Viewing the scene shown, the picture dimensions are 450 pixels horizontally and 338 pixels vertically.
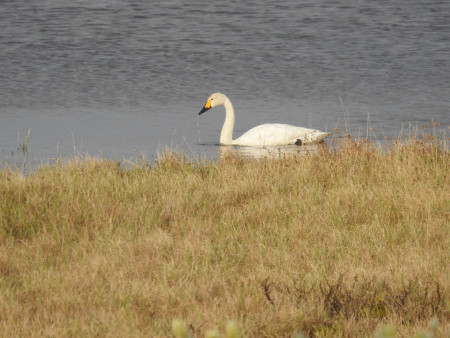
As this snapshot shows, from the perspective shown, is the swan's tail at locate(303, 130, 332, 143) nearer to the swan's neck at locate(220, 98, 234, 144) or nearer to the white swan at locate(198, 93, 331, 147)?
the white swan at locate(198, 93, 331, 147)

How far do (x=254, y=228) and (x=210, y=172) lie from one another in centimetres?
201

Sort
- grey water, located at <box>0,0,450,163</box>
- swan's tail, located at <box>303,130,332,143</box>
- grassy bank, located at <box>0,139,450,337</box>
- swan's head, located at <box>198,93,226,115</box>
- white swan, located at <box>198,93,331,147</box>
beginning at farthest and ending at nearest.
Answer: grey water, located at <box>0,0,450,163</box>
swan's head, located at <box>198,93,226,115</box>
swan's tail, located at <box>303,130,332,143</box>
white swan, located at <box>198,93,331,147</box>
grassy bank, located at <box>0,139,450,337</box>

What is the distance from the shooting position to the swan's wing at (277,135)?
12398 millimetres

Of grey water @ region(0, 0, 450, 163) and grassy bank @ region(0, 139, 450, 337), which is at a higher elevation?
grassy bank @ region(0, 139, 450, 337)

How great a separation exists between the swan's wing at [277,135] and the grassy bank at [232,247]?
3.27 m

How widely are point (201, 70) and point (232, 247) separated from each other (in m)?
15.3

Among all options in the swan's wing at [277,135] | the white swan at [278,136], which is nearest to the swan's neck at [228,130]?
the white swan at [278,136]

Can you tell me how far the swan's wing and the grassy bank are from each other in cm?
327

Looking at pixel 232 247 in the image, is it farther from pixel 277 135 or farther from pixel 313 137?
pixel 313 137

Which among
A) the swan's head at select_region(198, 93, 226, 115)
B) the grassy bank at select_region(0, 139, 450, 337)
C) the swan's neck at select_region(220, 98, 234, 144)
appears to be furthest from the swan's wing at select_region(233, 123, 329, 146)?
the grassy bank at select_region(0, 139, 450, 337)

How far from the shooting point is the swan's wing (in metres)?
12.4

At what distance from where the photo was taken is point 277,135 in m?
12.4

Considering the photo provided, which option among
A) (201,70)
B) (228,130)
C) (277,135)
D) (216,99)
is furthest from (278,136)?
(201,70)

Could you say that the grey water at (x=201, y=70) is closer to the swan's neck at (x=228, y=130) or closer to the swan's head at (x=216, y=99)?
the swan's neck at (x=228, y=130)
